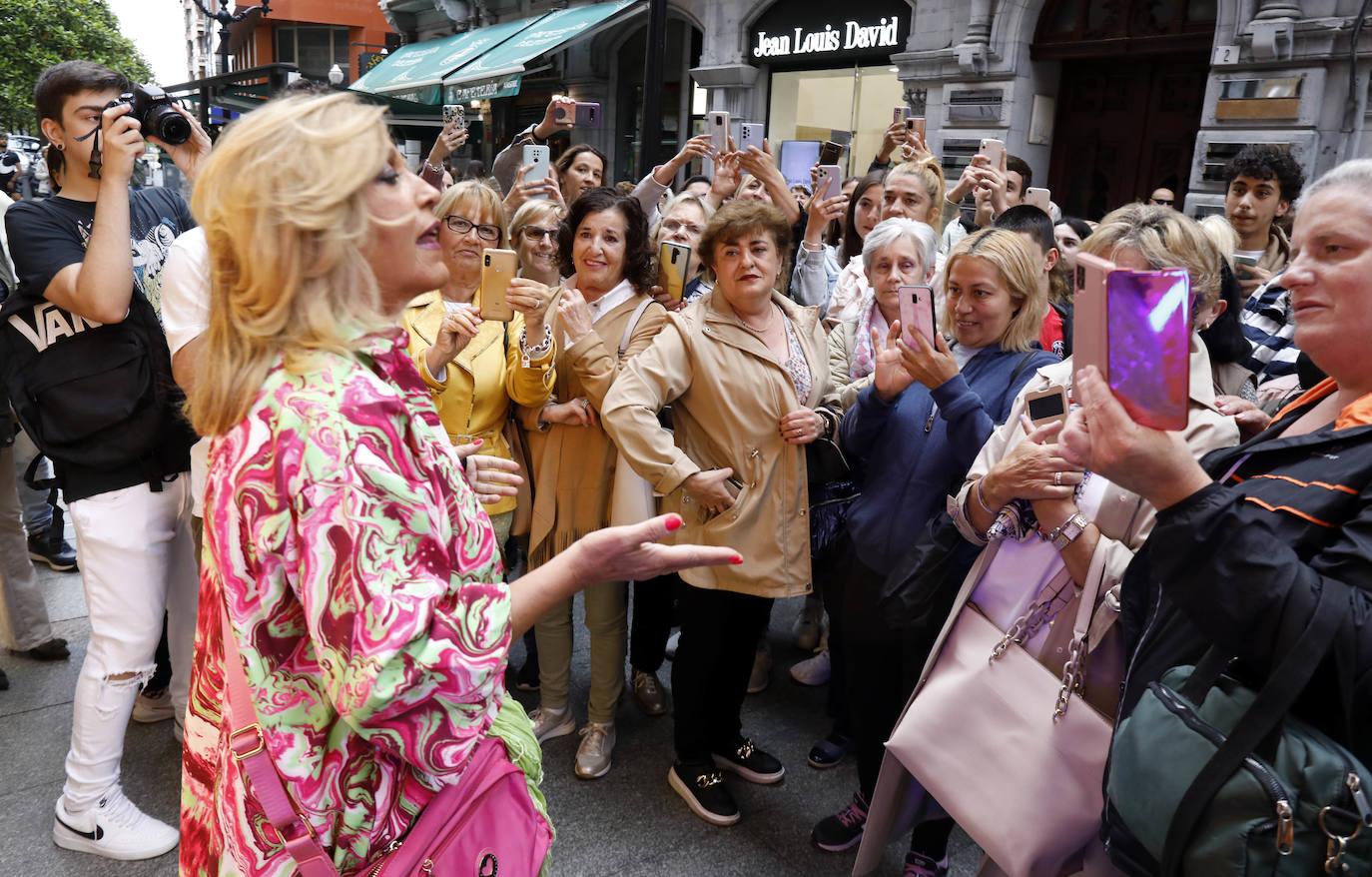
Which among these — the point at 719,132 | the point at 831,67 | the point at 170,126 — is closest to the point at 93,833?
the point at 170,126

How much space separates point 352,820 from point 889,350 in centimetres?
190

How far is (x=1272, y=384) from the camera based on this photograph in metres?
2.80

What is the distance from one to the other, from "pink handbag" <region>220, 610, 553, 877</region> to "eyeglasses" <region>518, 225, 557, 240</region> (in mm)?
2707

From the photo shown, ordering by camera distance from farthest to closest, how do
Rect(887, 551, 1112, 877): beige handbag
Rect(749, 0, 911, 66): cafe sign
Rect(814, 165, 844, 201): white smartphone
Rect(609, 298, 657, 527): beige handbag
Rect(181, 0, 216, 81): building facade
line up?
Rect(181, 0, 216, 81): building facade → Rect(749, 0, 911, 66): cafe sign → Rect(814, 165, 844, 201): white smartphone → Rect(609, 298, 657, 527): beige handbag → Rect(887, 551, 1112, 877): beige handbag

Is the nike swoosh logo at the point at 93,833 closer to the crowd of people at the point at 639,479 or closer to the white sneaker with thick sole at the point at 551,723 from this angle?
the crowd of people at the point at 639,479

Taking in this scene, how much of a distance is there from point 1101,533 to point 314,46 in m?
34.8

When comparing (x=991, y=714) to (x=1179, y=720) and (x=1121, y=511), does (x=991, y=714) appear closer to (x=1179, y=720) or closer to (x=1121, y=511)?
(x=1121, y=511)

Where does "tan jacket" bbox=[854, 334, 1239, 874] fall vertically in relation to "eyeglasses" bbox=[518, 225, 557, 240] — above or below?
below

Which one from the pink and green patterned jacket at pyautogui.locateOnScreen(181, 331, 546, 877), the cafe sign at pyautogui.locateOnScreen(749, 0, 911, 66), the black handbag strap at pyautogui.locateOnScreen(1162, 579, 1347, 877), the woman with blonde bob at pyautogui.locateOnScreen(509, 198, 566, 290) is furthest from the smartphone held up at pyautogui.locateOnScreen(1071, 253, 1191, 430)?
the cafe sign at pyautogui.locateOnScreen(749, 0, 911, 66)

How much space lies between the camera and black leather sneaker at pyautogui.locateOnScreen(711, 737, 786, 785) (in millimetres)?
3254

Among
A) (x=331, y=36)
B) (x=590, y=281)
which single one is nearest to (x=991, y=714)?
(x=590, y=281)

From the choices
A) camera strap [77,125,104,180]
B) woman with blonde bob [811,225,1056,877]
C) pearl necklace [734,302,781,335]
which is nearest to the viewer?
woman with blonde bob [811,225,1056,877]

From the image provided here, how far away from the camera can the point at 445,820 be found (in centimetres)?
134

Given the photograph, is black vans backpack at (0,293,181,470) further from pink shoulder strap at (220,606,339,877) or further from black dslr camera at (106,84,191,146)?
pink shoulder strap at (220,606,339,877)
